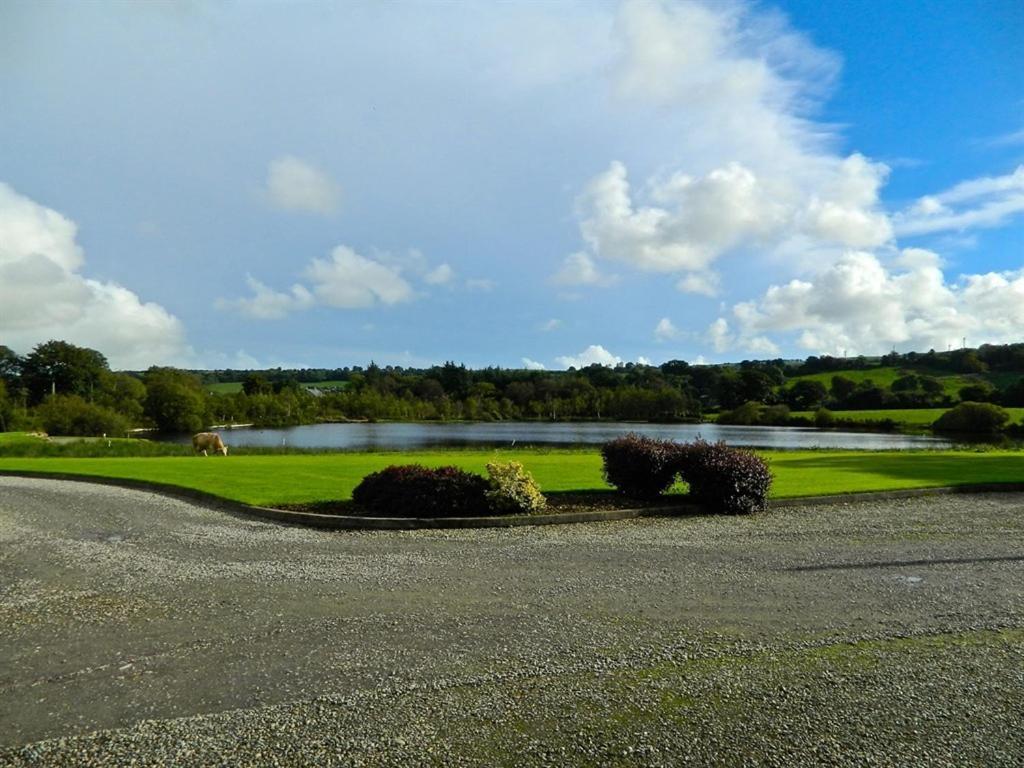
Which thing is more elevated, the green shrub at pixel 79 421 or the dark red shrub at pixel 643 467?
the green shrub at pixel 79 421

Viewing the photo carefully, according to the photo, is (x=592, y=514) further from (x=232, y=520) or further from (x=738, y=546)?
(x=232, y=520)

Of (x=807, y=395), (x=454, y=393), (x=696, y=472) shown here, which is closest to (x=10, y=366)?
(x=454, y=393)

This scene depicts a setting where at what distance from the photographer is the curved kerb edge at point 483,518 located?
12.1 m

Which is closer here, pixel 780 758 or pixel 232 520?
pixel 780 758

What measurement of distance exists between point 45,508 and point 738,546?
13.5m

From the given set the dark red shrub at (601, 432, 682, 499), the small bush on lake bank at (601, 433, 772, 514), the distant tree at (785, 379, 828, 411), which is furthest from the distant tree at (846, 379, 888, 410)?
the dark red shrub at (601, 432, 682, 499)

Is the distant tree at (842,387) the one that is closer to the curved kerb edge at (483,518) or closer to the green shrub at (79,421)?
the curved kerb edge at (483,518)

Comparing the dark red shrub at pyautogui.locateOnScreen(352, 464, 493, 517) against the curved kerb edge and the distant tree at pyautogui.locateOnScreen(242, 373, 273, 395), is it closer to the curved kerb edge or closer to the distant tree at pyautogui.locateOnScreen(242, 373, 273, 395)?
the curved kerb edge

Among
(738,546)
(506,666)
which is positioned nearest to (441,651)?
(506,666)

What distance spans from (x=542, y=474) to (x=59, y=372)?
74095 millimetres

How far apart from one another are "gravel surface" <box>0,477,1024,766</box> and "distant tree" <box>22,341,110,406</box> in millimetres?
75591

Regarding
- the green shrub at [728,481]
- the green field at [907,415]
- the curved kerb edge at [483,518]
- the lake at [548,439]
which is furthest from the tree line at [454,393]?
the green shrub at [728,481]

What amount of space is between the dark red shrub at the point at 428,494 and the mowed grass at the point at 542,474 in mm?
1923

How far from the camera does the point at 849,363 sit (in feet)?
382
